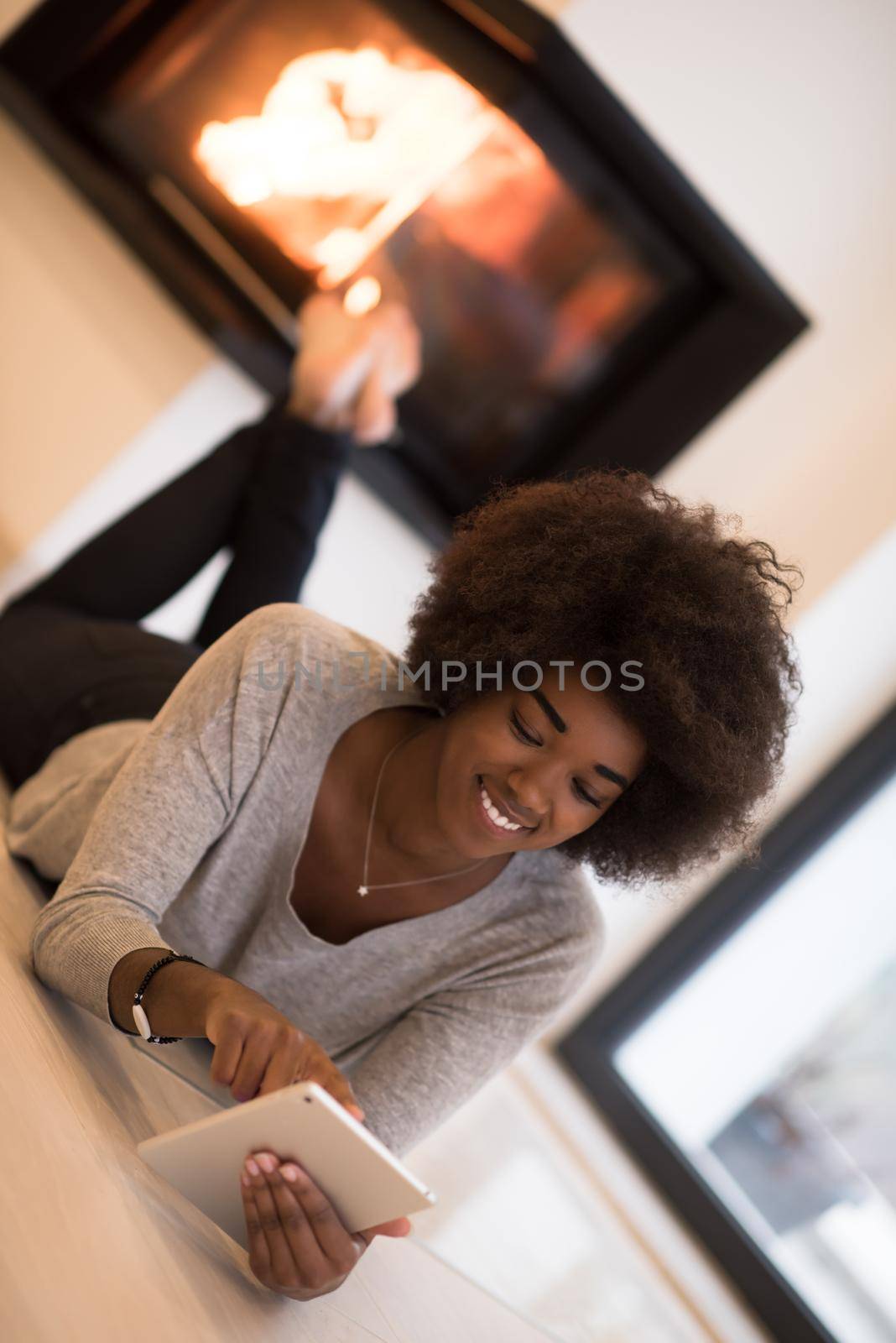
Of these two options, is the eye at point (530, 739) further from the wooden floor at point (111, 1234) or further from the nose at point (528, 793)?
the wooden floor at point (111, 1234)

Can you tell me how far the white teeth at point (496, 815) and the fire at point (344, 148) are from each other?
4.76 ft

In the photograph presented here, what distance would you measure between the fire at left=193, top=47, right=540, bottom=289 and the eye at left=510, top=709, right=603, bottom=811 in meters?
1.42

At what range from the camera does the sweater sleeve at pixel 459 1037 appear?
1057mm

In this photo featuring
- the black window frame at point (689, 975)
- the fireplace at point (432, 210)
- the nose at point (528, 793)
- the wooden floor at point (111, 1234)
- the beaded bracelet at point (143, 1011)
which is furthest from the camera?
the fireplace at point (432, 210)

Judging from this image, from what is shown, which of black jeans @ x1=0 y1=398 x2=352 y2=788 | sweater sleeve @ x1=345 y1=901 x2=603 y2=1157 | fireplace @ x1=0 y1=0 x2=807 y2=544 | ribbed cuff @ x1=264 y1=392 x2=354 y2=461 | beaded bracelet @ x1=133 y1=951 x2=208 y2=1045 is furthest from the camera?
fireplace @ x1=0 y1=0 x2=807 y2=544

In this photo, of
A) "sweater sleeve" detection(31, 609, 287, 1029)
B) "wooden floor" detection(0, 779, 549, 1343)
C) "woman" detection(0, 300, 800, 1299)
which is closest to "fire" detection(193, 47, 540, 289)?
"woman" detection(0, 300, 800, 1299)

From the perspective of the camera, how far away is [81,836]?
44.2 inches

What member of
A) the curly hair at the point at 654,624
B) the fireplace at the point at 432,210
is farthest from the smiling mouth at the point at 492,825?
the fireplace at the point at 432,210

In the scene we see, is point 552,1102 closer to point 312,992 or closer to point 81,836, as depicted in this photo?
point 312,992

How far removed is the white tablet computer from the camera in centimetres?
62

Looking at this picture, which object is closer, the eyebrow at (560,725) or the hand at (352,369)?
the eyebrow at (560,725)

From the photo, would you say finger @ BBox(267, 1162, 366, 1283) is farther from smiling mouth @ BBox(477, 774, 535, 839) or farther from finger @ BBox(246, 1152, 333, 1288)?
smiling mouth @ BBox(477, 774, 535, 839)

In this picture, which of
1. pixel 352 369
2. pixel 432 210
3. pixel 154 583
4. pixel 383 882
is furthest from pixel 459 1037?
pixel 432 210

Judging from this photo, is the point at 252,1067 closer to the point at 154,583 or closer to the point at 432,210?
the point at 154,583
